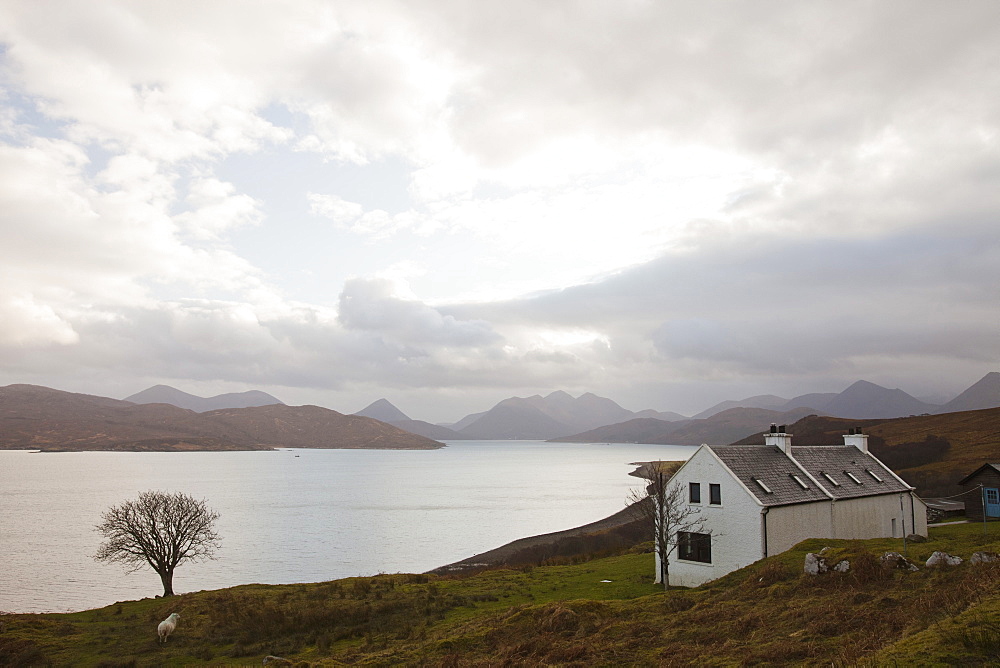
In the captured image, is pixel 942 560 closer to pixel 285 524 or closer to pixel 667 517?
pixel 667 517

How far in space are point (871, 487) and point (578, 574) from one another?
1998 cm

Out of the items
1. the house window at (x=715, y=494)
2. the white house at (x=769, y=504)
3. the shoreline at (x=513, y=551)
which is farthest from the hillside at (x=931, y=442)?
the house window at (x=715, y=494)

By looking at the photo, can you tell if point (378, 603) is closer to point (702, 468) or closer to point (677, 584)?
point (677, 584)

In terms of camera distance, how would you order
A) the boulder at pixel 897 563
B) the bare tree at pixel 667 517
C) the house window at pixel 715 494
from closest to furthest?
the boulder at pixel 897 563, the bare tree at pixel 667 517, the house window at pixel 715 494

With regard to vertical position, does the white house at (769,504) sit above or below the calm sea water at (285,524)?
above

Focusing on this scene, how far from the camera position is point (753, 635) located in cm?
1622

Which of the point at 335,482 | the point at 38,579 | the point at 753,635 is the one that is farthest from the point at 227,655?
the point at 335,482

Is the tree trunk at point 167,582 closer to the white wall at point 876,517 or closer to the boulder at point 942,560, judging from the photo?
the white wall at point 876,517

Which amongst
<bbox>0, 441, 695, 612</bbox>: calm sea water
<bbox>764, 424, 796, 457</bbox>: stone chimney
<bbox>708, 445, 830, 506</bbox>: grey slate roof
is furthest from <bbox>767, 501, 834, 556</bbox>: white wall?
<bbox>0, 441, 695, 612</bbox>: calm sea water

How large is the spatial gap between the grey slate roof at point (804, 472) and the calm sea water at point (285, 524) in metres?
37.7

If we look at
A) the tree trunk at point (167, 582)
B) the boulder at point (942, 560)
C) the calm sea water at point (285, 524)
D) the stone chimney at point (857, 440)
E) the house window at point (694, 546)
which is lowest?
the calm sea water at point (285, 524)

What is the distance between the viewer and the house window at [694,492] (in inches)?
1358

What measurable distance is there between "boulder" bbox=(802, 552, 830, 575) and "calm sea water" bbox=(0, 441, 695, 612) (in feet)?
146

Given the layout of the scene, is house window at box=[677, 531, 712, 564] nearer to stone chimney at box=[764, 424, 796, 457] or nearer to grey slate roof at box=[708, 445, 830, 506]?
grey slate roof at box=[708, 445, 830, 506]
